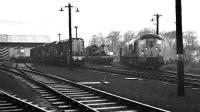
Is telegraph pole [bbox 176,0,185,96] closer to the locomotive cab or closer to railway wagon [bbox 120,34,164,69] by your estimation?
railway wagon [bbox 120,34,164,69]

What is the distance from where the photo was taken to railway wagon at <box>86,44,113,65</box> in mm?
45469

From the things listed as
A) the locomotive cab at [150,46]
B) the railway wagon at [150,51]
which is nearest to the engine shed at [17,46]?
the railway wagon at [150,51]

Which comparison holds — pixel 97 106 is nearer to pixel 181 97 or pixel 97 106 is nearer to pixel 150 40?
pixel 181 97

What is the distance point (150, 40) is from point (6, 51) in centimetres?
4864

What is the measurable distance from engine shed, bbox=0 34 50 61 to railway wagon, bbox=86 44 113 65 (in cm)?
1963

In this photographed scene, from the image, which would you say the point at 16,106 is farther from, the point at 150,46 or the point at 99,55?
the point at 99,55

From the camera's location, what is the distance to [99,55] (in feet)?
154

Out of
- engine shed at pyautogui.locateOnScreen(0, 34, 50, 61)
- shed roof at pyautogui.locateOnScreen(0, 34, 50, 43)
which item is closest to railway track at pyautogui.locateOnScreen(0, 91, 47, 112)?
engine shed at pyautogui.locateOnScreen(0, 34, 50, 61)

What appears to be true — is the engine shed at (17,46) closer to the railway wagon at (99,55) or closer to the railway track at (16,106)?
the railway wagon at (99,55)

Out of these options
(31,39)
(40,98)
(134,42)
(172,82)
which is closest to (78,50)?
(134,42)

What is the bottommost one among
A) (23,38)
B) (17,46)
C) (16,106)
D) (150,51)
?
(16,106)

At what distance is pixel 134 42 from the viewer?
2970 centimetres

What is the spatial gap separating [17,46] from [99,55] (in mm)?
35786

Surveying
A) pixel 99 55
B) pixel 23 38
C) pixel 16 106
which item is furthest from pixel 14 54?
pixel 16 106
